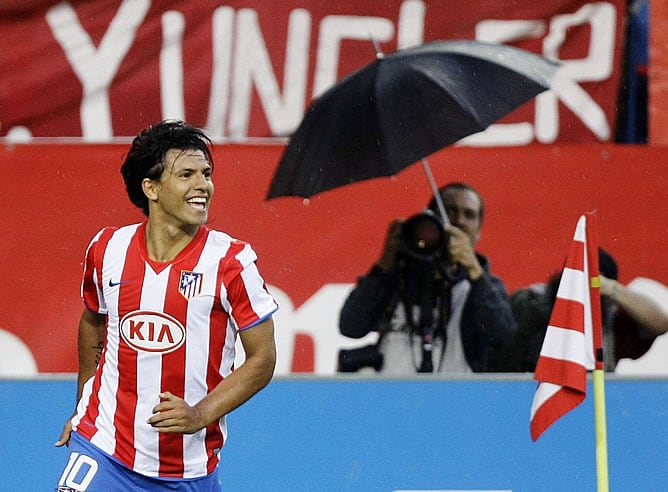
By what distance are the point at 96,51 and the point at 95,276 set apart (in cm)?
265

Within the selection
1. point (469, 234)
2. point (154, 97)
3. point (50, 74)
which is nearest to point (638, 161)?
point (469, 234)

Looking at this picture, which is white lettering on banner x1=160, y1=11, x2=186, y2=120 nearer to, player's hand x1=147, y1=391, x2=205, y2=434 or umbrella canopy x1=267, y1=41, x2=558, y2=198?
umbrella canopy x1=267, y1=41, x2=558, y2=198

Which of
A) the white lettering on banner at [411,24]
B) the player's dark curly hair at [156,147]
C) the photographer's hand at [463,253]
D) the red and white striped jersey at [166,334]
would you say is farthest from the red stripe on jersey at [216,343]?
the white lettering on banner at [411,24]

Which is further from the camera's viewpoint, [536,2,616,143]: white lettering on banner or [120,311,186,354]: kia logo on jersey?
[536,2,616,143]: white lettering on banner

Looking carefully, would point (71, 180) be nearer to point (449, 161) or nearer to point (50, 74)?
point (50, 74)

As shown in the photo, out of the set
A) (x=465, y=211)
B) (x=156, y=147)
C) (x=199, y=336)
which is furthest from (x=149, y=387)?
(x=465, y=211)

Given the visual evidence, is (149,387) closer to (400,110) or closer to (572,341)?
(572,341)

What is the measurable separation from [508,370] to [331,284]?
3.35ft

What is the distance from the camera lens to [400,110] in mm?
4820

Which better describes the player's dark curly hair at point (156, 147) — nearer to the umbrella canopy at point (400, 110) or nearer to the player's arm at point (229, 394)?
the player's arm at point (229, 394)

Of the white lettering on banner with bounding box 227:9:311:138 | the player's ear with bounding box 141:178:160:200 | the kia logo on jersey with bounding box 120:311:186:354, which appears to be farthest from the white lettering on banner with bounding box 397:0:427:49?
the kia logo on jersey with bounding box 120:311:186:354

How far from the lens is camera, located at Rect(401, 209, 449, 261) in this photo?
4840 mm

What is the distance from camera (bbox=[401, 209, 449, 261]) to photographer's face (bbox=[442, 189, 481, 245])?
0.68 ft

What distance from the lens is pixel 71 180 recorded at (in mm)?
5645
